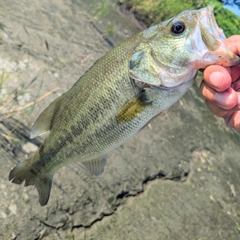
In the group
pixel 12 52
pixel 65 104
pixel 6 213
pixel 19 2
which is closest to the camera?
pixel 65 104

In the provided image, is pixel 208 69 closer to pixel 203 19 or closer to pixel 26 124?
pixel 203 19

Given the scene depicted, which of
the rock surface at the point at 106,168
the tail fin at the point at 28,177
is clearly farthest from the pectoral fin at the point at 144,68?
the rock surface at the point at 106,168

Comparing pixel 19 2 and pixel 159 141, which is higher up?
pixel 19 2

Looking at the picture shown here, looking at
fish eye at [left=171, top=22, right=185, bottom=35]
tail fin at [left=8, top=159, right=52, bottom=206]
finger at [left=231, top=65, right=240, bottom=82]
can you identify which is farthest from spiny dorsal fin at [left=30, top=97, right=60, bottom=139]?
finger at [left=231, top=65, right=240, bottom=82]

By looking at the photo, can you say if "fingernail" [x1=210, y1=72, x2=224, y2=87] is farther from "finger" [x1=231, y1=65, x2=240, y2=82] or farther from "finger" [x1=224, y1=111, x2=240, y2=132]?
"finger" [x1=224, y1=111, x2=240, y2=132]

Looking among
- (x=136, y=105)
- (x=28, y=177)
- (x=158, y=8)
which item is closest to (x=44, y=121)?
(x=28, y=177)

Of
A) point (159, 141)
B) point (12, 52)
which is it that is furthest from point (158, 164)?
point (12, 52)

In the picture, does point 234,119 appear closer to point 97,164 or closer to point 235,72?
point 235,72
